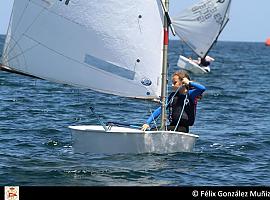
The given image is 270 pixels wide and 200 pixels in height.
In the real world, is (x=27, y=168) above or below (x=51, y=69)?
below

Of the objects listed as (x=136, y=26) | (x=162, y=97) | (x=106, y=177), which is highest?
(x=136, y=26)

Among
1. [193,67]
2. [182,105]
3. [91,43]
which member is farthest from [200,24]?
[193,67]

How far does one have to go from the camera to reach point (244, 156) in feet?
54.2

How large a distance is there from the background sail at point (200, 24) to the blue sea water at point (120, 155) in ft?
5.68

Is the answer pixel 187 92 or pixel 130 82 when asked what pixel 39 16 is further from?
pixel 187 92

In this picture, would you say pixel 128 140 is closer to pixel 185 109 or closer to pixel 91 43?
pixel 185 109

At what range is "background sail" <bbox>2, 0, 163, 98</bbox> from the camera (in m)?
15.3

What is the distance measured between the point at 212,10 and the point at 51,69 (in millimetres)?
4199

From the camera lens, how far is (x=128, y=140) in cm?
1530

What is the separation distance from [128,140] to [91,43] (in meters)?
2.07

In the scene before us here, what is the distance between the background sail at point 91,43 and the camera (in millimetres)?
15328
